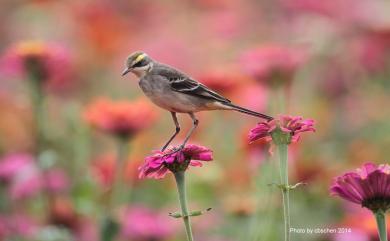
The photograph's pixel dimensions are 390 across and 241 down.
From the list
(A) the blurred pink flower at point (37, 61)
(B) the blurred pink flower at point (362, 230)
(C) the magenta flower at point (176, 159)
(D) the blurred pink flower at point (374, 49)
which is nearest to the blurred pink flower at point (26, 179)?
(A) the blurred pink flower at point (37, 61)

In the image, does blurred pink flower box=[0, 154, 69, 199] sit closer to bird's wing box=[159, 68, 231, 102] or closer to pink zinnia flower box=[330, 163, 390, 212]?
bird's wing box=[159, 68, 231, 102]

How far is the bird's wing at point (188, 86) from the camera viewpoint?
7.93 feet

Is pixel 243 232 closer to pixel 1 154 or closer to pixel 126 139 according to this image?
pixel 126 139

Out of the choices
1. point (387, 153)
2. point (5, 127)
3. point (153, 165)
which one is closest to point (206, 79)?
point (387, 153)

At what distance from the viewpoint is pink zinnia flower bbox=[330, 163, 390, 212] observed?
1.69 metres

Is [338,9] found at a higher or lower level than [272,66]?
higher

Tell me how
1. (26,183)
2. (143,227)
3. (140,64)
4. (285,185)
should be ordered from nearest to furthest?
(285,185)
(140,64)
(143,227)
(26,183)

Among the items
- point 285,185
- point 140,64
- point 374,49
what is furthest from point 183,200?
point 374,49

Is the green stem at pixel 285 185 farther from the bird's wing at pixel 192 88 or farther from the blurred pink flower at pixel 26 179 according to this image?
the blurred pink flower at pixel 26 179

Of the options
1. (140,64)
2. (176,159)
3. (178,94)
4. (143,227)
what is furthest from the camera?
(143,227)

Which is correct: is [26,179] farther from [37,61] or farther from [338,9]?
[338,9]

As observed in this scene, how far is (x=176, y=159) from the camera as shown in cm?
186

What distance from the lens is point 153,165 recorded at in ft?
6.07

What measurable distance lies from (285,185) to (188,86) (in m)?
0.83
